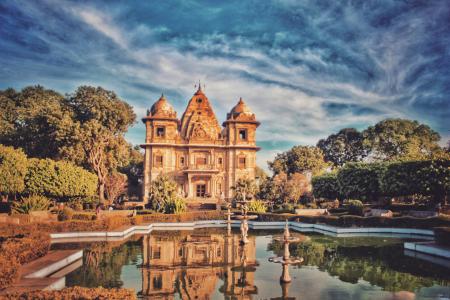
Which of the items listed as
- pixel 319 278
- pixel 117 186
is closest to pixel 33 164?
pixel 117 186

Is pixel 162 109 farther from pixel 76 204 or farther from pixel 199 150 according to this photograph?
pixel 76 204

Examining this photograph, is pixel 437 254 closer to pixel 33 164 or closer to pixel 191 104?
pixel 33 164

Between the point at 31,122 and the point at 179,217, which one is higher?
the point at 31,122

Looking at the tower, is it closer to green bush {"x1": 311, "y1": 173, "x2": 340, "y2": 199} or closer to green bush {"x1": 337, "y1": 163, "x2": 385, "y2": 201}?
green bush {"x1": 311, "y1": 173, "x2": 340, "y2": 199}

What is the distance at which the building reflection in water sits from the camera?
30.0 ft

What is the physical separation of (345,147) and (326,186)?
77.6 ft

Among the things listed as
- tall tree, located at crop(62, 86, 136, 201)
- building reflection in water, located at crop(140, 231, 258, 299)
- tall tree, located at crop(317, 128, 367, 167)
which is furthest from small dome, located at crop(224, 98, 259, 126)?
building reflection in water, located at crop(140, 231, 258, 299)

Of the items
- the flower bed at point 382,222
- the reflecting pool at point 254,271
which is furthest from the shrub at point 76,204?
the flower bed at point 382,222

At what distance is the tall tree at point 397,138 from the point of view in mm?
51719

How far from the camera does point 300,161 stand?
55.2 metres

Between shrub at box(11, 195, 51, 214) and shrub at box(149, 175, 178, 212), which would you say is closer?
shrub at box(11, 195, 51, 214)

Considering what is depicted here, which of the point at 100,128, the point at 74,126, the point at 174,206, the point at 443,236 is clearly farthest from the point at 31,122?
the point at 443,236

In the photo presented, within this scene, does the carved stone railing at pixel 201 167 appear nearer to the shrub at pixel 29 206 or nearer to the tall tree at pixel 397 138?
the shrub at pixel 29 206

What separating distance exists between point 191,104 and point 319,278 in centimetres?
3939
